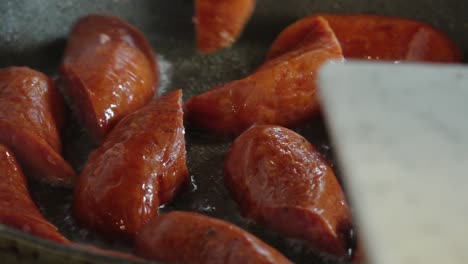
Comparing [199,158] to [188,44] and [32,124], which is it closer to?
[32,124]

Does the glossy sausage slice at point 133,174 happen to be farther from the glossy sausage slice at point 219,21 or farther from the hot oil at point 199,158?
the glossy sausage slice at point 219,21

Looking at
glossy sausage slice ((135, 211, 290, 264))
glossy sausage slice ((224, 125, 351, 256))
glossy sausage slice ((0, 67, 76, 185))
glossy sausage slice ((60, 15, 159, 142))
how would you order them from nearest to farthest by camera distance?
glossy sausage slice ((135, 211, 290, 264)) → glossy sausage slice ((224, 125, 351, 256)) → glossy sausage slice ((0, 67, 76, 185)) → glossy sausage slice ((60, 15, 159, 142))

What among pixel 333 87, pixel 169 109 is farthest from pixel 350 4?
pixel 333 87

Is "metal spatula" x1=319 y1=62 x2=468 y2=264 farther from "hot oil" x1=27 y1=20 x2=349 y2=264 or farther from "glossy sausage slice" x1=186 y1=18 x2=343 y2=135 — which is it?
"glossy sausage slice" x1=186 y1=18 x2=343 y2=135

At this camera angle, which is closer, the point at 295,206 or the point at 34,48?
the point at 295,206

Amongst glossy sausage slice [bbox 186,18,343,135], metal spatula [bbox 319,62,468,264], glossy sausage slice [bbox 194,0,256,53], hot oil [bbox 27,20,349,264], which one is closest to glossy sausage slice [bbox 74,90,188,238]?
hot oil [bbox 27,20,349,264]

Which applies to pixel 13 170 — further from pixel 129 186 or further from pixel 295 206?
pixel 295 206
